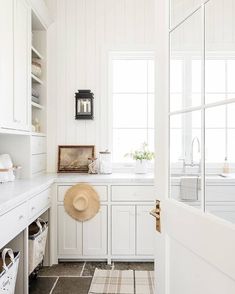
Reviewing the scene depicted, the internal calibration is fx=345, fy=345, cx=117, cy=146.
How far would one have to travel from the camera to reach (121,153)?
398 cm

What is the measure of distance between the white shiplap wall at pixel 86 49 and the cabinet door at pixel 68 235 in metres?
0.73

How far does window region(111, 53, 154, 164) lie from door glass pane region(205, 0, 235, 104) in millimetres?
2823

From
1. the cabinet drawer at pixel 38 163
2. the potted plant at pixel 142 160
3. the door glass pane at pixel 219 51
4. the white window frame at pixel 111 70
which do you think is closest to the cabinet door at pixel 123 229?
the potted plant at pixel 142 160

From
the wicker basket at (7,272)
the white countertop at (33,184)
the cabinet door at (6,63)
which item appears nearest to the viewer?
the wicker basket at (7,272)

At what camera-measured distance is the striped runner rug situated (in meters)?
2.82

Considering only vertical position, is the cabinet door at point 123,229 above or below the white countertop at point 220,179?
below

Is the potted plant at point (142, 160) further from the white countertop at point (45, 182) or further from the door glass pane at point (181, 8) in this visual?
the door glass pane at point (181, 8)

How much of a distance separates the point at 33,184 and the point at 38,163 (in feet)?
2.57

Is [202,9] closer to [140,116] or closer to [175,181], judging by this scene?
[175,181]

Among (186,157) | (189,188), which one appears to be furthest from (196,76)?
(189,188)

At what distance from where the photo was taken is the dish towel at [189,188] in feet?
4.08

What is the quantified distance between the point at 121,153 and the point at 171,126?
2541 millimetres

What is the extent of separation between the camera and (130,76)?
400 centimetres

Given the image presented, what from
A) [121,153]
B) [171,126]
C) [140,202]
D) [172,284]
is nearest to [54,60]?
[121,153]
